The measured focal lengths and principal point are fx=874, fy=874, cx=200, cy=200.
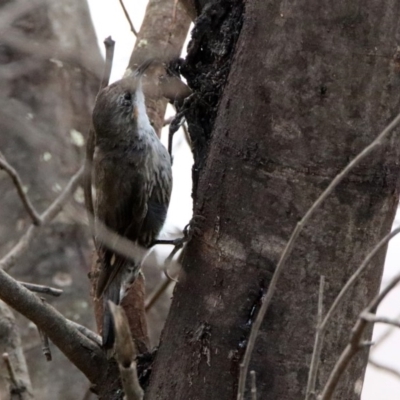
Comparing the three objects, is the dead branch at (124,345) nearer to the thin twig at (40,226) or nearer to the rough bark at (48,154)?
the thin twig at (40,226)

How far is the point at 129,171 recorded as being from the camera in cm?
359

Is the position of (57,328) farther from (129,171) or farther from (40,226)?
(129,171)

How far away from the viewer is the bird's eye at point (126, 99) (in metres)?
3.66

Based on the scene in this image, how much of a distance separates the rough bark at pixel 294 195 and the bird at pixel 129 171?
1.19 metres

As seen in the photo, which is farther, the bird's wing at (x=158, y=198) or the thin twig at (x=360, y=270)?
the bird's wing at (x=158, y=198)

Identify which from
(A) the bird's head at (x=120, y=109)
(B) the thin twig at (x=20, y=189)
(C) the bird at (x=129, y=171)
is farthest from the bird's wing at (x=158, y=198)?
(B) the thin twig at (x=20, y=189)

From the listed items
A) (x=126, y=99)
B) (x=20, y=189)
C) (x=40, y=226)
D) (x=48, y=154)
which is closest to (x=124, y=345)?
(x=20, y=189)

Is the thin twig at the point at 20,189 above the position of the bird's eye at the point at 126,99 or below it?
below

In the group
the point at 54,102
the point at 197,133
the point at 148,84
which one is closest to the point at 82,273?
the point at 54,102

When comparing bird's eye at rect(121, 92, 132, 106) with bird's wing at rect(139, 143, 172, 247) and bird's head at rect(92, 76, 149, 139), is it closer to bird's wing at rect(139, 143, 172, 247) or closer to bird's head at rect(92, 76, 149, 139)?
bird's head at rect(92, 76, 149, 139)

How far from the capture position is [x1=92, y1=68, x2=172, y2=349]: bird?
3523mm

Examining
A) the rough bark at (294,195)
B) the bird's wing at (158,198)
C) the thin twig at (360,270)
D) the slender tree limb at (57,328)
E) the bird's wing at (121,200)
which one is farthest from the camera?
the bird's wing at (158,198)

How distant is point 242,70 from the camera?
2279 millimetres

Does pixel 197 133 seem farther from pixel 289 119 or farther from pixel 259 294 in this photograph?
pixel 259 294
